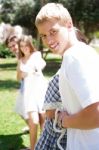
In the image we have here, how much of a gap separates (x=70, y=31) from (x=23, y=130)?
575 cm

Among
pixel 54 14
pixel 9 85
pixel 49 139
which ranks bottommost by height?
pixel 49 139

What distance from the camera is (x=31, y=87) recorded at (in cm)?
650

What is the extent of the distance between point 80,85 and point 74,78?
5 cm

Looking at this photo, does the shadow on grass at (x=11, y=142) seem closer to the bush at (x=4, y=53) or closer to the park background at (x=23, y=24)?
the park background at (x=23, y=24)

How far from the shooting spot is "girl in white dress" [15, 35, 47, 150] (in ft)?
20.9

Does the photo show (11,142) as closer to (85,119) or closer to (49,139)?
(49,139)

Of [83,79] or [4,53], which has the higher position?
[4,53]

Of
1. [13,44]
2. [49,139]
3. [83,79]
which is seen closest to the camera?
[83,79]

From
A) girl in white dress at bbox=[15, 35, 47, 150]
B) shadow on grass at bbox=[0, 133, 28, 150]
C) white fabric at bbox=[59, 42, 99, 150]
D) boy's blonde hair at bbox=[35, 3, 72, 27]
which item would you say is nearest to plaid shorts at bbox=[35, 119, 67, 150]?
white fabric at bbox=[59, 42, 99, 150]

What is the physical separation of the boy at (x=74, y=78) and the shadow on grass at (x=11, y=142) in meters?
4.49

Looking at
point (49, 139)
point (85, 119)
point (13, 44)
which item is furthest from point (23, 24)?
point (85, 119)

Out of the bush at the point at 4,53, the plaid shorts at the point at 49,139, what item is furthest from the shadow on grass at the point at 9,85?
the bush at the point at 4,53

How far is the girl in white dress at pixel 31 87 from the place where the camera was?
6371 millimetres

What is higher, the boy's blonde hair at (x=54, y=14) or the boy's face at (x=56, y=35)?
the boy's blonde hair at (x=54, y=14)
